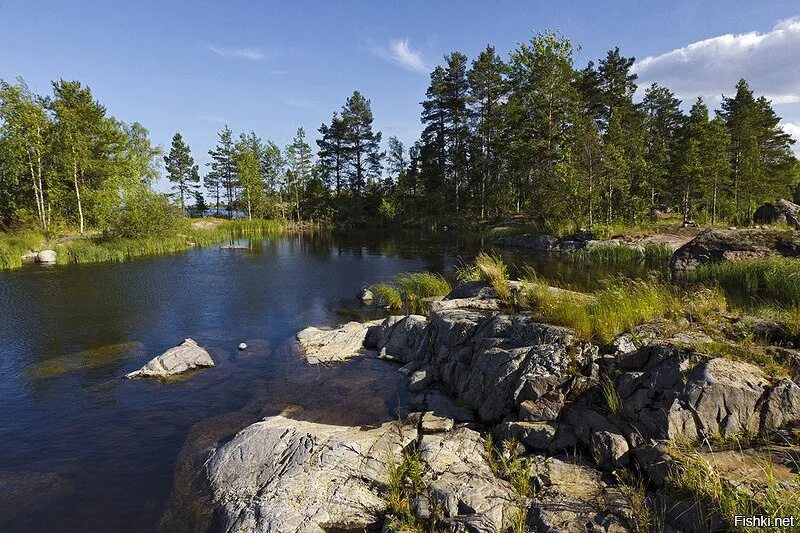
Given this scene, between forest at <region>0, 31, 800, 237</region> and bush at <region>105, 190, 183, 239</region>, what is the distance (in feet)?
0.44

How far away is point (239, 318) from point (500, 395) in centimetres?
1346

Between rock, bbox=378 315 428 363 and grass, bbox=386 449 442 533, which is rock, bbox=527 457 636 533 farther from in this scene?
rock, bbox=378 315 428 363

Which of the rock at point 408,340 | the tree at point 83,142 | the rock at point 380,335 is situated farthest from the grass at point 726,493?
the tree at point 83,142

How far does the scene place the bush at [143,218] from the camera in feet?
128

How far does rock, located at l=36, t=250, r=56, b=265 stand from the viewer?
101 ft

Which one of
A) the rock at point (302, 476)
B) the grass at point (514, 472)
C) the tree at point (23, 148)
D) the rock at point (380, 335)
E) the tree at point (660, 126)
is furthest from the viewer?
the tree at point (660, 126)

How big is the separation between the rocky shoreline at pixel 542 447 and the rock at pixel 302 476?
0.02 m

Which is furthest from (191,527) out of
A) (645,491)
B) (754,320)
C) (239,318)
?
(239,318)

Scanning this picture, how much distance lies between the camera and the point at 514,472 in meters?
6.35

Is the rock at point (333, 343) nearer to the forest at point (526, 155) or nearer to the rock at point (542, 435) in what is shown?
the rock at point (542, 435)

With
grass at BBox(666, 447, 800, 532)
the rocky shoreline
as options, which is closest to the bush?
the rocky shoreline

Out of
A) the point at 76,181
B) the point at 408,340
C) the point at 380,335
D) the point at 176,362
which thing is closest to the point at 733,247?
the point at 408,340

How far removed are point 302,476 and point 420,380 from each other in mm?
4627

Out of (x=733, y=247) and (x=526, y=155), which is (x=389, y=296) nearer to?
(x=733, y=247)
